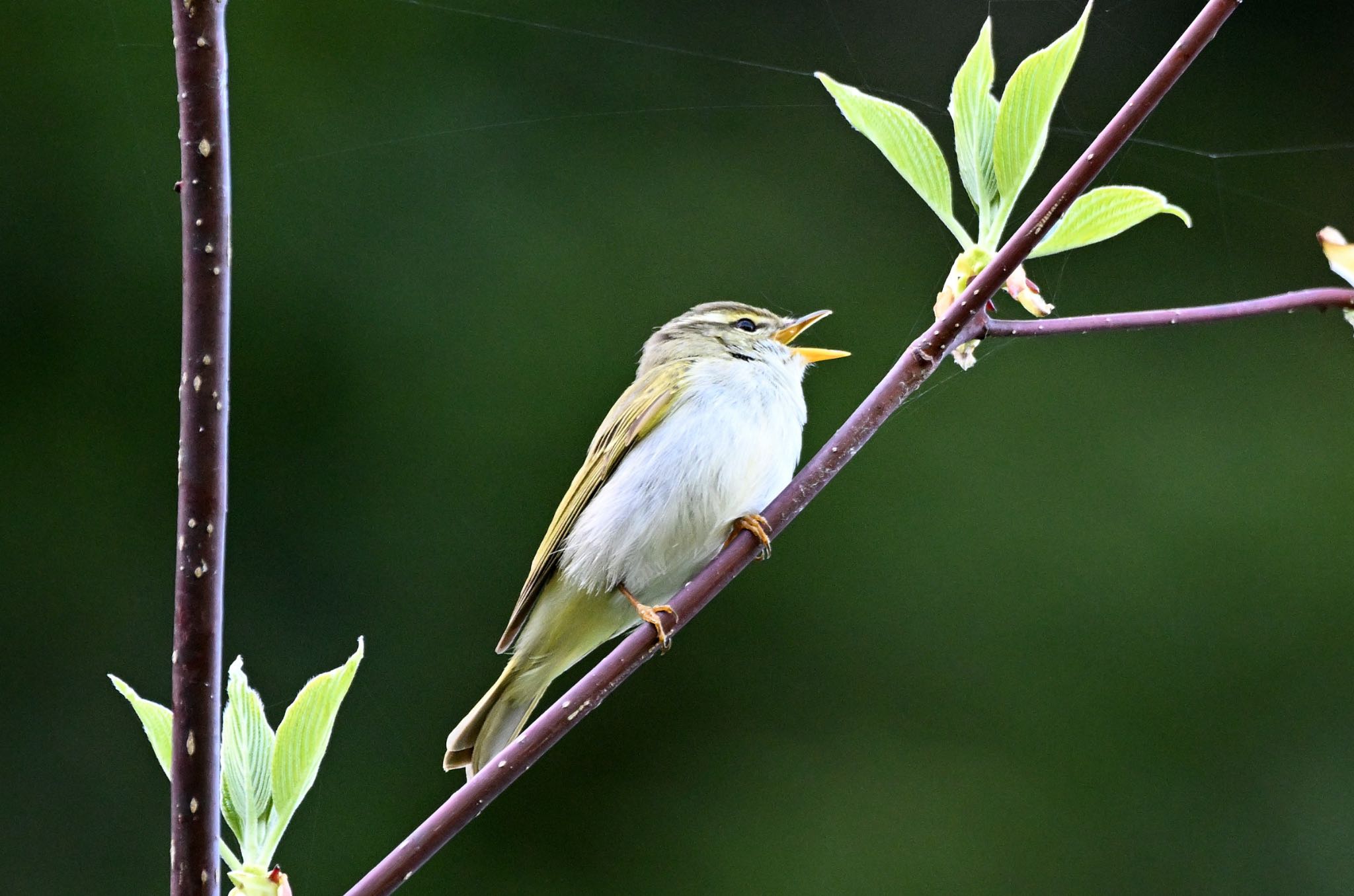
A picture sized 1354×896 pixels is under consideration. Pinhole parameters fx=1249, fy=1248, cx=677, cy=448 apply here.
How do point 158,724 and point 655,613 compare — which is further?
point 655,613

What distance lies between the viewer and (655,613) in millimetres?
1080

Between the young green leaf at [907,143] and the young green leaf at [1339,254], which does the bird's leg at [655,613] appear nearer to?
the young green leaf at [907,143]

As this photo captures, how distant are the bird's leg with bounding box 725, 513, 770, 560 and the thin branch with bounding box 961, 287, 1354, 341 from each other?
0.65 feet

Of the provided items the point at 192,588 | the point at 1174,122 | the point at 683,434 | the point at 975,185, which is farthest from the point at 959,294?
the point at 1174,122

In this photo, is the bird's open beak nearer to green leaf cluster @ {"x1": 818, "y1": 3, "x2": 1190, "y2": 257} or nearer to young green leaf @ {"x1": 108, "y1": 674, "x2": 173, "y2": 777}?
green leaf cluster @ {"x1": 818, "y1": 3, "x2": 1190, "y2": 257}

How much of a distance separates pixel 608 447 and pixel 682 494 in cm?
17

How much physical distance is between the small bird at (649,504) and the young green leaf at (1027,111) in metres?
0.57

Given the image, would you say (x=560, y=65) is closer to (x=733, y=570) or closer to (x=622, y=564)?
(x=622, y=564)

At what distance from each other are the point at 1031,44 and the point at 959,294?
2563 mm

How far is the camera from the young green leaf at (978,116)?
0.76 m

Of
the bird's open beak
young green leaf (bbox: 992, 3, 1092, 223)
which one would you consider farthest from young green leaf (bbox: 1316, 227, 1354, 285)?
the bird's open beak

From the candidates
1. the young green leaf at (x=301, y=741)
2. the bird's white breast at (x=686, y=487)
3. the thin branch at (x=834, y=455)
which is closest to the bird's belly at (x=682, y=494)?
the bird's white breast at (x=686, y=487)

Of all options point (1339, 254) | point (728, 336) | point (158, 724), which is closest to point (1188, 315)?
point (1339, 254)

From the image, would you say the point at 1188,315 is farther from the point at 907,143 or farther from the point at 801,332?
the point at 801,332
